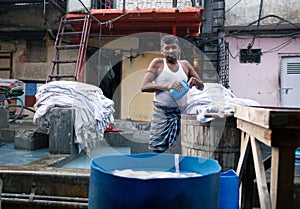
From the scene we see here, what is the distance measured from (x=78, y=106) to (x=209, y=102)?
217 cm

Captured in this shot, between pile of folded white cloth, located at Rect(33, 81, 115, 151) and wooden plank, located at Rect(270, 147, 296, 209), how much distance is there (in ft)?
11.6

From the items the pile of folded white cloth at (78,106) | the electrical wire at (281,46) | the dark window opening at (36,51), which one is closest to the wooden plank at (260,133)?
the pile of folded white cloth at (78,106)

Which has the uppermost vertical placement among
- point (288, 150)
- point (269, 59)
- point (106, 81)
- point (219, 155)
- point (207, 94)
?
point (269, 59)

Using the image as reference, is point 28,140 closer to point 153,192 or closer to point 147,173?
point 147,173

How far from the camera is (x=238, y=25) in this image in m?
9.61

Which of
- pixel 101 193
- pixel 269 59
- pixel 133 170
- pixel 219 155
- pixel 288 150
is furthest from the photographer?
pixel 269 59

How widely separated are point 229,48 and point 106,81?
444 cm

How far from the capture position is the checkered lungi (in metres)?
3.31

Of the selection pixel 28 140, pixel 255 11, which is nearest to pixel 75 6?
pixel 28 140

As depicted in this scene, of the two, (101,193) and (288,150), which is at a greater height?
(288,150)

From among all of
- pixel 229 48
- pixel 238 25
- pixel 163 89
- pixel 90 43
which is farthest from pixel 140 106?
pixel 163 89

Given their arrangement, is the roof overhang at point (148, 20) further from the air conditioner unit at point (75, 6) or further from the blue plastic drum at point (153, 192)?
the blue plastic drum at point (153, 192)

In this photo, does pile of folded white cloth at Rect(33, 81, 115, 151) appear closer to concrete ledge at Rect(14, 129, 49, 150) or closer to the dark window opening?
concrete ledge at Rect(14, 129, 49, 150)

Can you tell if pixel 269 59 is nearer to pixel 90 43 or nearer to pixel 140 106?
pixel 140 106
